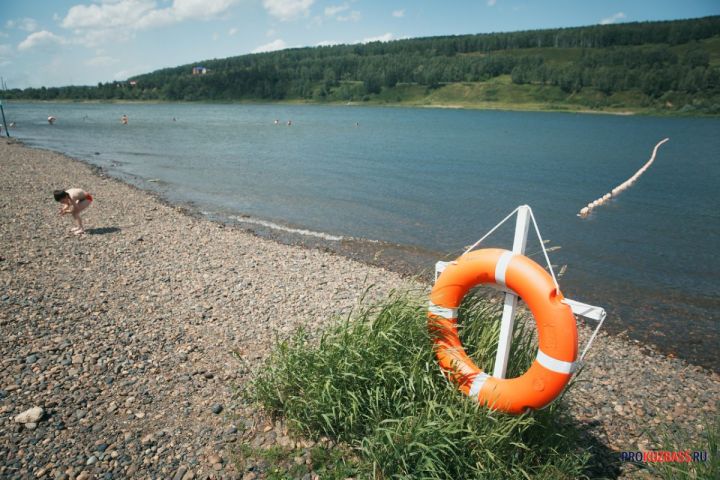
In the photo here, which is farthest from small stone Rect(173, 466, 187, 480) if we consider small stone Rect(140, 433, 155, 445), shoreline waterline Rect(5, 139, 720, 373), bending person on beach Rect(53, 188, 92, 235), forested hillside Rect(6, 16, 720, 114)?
forested hillside Rect(6, 16, 720, 114)

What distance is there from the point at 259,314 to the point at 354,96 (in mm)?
142219

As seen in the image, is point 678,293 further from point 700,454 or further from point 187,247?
point 187,247

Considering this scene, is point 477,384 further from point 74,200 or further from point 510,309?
point 74,200

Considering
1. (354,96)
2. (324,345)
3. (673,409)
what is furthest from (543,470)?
(354,96)

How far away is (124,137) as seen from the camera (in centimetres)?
4753

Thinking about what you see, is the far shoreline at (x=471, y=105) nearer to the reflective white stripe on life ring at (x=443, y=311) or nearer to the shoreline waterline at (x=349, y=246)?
the shoreline waterline at (x=349, y=246)

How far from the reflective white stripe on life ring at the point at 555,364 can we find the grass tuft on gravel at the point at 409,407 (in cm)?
62

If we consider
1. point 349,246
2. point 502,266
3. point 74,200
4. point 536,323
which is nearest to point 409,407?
point 536,323

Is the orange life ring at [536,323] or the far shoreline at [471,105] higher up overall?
the far shoreline at [471,105]

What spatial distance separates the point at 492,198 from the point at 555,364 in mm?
19441

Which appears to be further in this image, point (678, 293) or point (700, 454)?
point (678, 293)

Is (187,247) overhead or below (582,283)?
overhead

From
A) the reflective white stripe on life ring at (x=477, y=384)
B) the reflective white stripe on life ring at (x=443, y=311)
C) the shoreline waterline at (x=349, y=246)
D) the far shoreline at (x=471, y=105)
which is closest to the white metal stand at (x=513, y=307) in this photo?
the reflective white stripe on life ring at (x=477, y=384)

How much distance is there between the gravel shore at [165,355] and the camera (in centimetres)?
465
